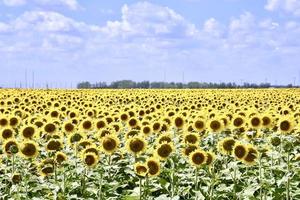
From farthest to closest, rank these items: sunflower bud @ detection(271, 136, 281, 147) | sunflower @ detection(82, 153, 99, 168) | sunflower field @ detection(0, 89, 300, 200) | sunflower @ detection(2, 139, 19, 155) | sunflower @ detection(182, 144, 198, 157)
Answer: sunflower bud @ detection(271, 136, 281, 147) < sunflower @ detection(2, 139, 19, 155) < sunflower @ detection(182, 144, 198, 157) < sunflower @ detection(82, 153, 99, 168) < sunflower field @ detection(0, 89, 300, 200)

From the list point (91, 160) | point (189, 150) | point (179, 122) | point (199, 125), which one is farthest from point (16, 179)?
point (179, 122)

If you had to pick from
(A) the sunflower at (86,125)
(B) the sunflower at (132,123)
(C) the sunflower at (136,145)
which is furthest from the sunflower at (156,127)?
(C) the sunflower at (136,145)

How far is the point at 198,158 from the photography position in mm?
8031

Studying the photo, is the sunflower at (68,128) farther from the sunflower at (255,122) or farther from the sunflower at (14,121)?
the sunflower at (255,122)

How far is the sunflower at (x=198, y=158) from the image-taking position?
8.02 meters

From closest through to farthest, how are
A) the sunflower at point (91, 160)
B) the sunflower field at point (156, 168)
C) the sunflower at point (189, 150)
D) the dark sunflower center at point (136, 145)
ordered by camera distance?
the sunflower field at point (156, 168) → the sunflower at point (91, 160) → the sunflower at point (189, 150) → the dark sunflower center at point (136, 145)

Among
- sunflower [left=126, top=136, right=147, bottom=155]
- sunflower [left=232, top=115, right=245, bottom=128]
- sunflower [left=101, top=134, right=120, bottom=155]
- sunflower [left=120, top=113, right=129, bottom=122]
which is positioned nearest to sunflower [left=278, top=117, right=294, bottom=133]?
sunflower [left=232, top=115, right=245, bottom=128]

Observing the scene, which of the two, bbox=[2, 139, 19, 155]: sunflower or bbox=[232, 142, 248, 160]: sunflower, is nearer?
bbox=[232, 142, 248, 160]: sunflower

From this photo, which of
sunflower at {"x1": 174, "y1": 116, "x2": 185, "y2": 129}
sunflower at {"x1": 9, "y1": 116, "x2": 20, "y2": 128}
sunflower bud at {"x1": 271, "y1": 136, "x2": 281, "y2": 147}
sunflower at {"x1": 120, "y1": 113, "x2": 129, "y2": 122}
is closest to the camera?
sunflower bud at {"x1": 271, "y1": 136, "x2": 281, "y2": 147}

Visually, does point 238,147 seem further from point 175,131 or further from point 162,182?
point 175,131

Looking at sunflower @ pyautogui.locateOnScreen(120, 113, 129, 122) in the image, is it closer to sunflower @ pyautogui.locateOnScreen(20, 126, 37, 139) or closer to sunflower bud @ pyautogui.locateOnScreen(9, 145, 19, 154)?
sunflower @ pyautogui.locateOnScreen(20, 126, 37, 139)

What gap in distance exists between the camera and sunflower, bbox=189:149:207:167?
8016mm

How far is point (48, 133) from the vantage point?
11.3 metres

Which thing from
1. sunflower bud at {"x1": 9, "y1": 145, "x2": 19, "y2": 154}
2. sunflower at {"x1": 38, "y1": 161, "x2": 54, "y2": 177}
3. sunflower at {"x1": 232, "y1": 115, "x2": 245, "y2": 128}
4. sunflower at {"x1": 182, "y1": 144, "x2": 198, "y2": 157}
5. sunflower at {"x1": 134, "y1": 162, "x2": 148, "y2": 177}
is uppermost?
sunflower at {"x1": 232, "y1": 115, "x2": 245, "y2": 128}
